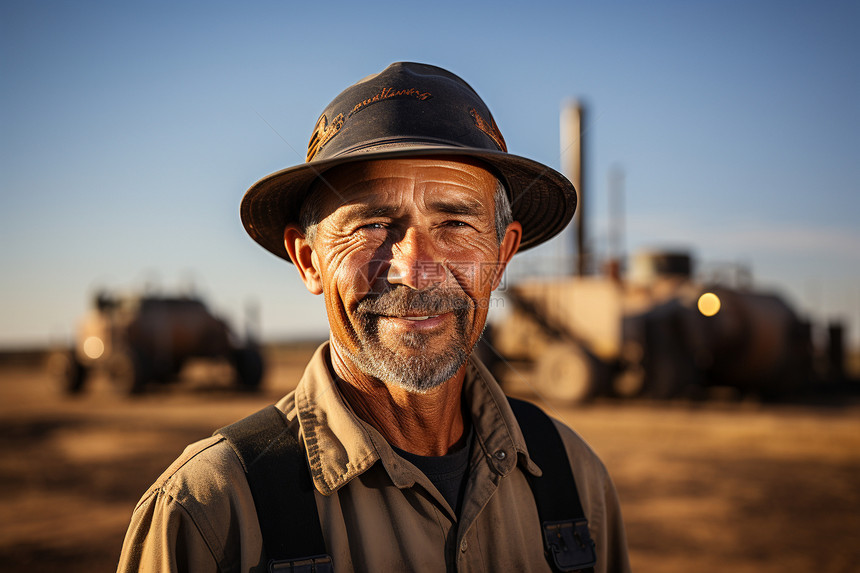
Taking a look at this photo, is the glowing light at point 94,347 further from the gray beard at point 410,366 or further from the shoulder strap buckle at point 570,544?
the shoulder strap buckle at point 570,544

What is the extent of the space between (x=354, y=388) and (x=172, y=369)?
70.0 ft

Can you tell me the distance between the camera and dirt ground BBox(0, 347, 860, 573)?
5.80 m

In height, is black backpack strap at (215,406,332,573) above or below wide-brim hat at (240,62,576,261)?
below

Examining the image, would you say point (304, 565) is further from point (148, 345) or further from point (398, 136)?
point (148, 345)

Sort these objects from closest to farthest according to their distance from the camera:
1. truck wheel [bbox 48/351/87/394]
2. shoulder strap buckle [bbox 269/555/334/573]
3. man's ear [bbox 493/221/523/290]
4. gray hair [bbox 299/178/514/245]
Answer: shoulder strap buckle [bbox 269/555/334/573] → gray hair [bbox 299/178/514/245] → man's ear [bbox 493/221/523/290] → truck wheel [bbox 48/351/87/394]

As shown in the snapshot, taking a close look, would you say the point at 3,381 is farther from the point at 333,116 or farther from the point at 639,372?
the point at 333,116

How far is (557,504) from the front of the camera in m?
1.94

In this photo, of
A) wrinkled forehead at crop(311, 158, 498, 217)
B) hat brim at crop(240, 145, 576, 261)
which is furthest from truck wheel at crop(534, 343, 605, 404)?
wrinkled forehead at crop(311, 158, 498, 217)

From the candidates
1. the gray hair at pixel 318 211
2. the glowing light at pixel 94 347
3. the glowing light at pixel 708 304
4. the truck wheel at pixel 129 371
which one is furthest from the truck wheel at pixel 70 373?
the gray hair at pixel 318 211

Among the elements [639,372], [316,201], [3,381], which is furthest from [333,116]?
[3,381]

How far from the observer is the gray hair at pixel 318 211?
201cm

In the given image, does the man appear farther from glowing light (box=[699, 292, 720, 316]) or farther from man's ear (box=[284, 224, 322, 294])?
glowing light (box=[699, 292, 720, 316])

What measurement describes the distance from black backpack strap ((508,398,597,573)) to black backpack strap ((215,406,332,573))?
692mm

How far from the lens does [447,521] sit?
177cm
